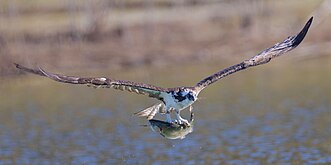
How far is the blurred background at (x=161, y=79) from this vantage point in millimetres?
17766

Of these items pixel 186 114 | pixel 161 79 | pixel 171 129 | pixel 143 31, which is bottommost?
pixel 171 129

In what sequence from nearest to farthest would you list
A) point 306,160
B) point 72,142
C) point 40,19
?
point 306,160, point 72,142, point 40,19

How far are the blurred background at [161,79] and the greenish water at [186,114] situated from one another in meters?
0.03

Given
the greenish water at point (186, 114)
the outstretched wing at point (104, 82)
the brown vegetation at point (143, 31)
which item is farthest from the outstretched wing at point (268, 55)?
the brown vegetation at point (143, 31)

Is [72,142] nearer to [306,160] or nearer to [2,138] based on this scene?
[2,138]

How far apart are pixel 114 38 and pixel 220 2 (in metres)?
7.63

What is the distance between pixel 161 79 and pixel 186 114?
5931 mm

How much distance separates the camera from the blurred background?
58.3 ft

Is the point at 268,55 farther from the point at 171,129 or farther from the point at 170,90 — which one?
the point at 171,129

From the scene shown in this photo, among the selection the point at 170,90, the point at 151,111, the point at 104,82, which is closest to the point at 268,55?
the point at 170,90

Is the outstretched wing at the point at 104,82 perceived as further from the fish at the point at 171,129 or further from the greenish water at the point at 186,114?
the greenish water at the point at 186,114

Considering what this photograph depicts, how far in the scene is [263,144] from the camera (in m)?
17.7

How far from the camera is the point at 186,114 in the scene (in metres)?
21.6

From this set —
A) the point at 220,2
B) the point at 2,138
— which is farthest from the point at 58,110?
the point at 220,2
